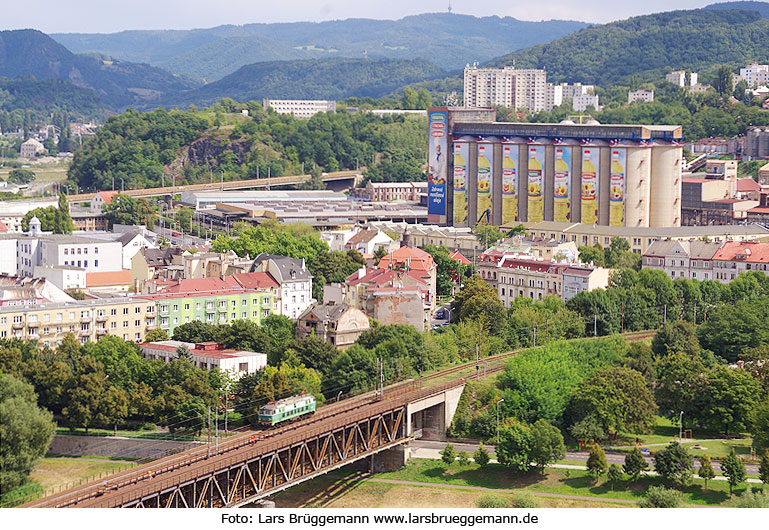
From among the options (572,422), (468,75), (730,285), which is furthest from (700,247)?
(468,75)

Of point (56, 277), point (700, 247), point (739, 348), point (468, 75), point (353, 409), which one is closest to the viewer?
point (353, 409)

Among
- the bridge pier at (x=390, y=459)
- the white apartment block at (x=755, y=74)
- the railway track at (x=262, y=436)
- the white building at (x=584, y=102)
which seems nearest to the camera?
the railway track at (x=262, y=436)

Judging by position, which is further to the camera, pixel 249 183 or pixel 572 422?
pixel 249 183

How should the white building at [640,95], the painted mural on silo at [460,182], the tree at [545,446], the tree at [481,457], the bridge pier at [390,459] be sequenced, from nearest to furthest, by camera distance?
the tree at [545,446]
the tree at [481,457]
the bridge pier at [390,459]
the painted mural on silo at [460,182]
the white building at [640,95]

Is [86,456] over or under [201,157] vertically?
under

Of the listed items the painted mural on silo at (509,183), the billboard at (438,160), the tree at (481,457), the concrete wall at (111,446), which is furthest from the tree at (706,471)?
the billboard at (438,160)

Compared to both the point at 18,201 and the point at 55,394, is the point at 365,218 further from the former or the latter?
the point at 55,394

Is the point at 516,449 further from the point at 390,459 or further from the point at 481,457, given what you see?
the point at 390,459

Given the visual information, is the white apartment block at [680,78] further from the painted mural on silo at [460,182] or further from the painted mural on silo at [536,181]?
the painted mural on silo at [536,181]
